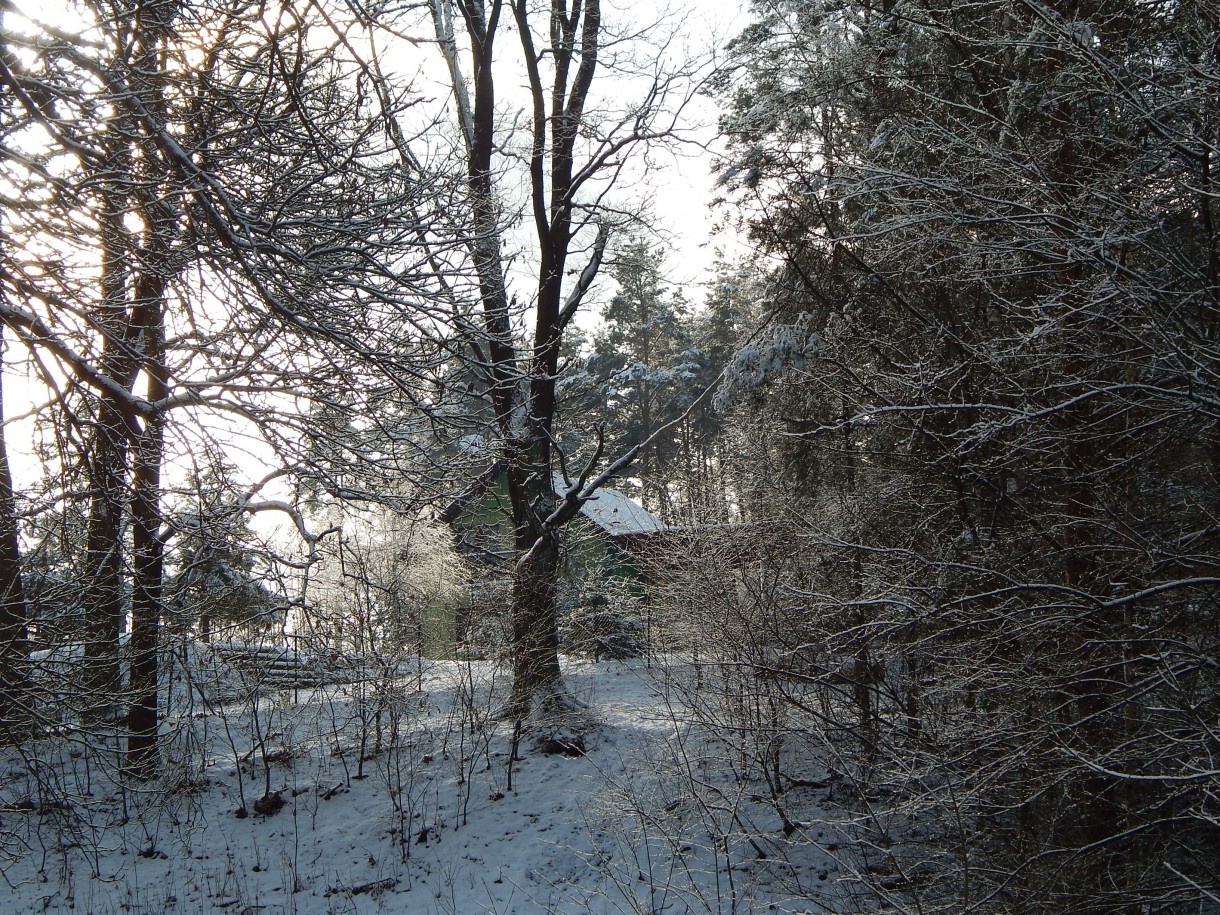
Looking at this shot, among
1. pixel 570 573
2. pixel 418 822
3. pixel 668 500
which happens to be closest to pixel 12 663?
pixel 418 822

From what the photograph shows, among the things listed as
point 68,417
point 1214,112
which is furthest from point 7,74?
point 1214,112

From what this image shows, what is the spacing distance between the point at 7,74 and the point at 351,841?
7.58 m

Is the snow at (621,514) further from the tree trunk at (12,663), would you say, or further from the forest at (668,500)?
the tree trunk at (12,663)

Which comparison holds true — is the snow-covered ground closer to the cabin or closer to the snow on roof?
the cabin

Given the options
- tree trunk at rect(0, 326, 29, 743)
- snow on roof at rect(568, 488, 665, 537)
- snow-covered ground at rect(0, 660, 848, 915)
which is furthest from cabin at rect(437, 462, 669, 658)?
tree trunk at rect(0, 326, 29, 743)

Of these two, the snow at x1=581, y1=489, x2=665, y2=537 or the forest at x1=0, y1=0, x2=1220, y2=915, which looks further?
the snow at x1=581, y1=489, x2=665, y2=537

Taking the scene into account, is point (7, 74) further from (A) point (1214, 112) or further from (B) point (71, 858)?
(B) point (71, 858)

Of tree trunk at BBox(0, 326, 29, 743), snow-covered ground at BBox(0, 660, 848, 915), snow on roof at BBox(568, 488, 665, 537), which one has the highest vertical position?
snow on roof at BBox(568, 488, 665, 537)

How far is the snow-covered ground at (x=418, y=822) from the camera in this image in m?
7.05

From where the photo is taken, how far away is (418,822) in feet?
28.4

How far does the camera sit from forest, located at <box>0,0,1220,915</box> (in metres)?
3.91

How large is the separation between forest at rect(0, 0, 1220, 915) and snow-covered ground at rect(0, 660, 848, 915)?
0.07 m

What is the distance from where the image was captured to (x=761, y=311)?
11.0 meters

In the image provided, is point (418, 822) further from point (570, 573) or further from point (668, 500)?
point (570, 573)
